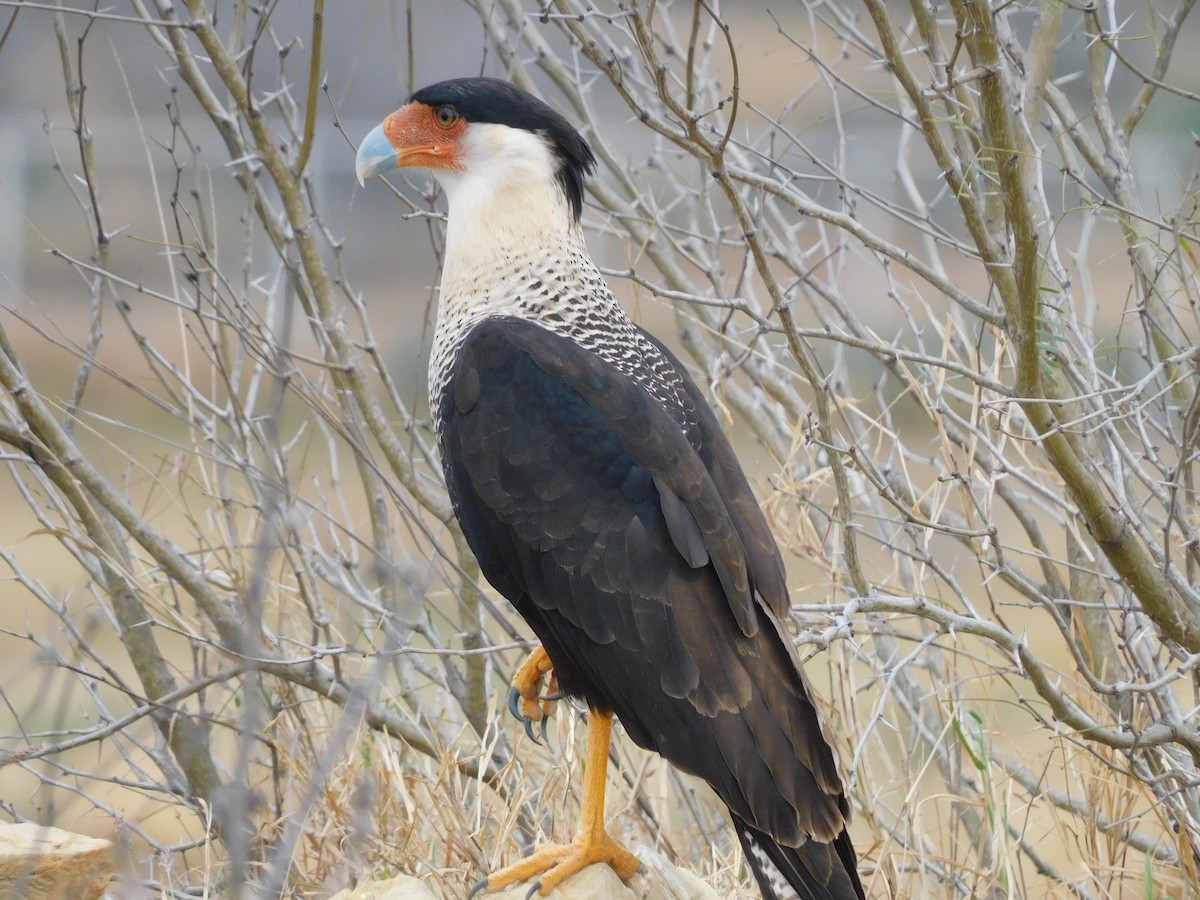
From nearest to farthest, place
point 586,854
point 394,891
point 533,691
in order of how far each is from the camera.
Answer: point 394,891
point 586,854
point 533,691

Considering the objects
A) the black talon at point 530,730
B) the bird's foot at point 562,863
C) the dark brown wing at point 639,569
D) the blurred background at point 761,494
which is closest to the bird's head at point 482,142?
the blurred background at point 761,494

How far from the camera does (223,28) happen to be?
604cm

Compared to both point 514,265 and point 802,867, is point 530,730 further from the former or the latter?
point 514,265

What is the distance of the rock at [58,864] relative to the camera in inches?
107

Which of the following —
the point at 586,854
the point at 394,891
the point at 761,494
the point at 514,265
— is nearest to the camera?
the point at 394,891

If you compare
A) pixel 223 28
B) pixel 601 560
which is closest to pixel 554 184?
pixel 601 560

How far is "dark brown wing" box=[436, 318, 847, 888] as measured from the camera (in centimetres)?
261

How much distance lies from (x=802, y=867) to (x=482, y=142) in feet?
5.70

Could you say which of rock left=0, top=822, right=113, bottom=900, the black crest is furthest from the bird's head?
rock left=0, top=822, right=113, bottom=900

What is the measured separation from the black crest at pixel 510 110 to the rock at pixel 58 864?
1789 mm

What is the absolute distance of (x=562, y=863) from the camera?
8.79ft

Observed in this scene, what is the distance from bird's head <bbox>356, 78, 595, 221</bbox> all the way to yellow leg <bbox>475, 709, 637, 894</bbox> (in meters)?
1.29

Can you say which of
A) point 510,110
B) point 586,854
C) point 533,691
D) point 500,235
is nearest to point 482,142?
point 510,110

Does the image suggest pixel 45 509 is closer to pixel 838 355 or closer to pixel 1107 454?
pixel 838 355
